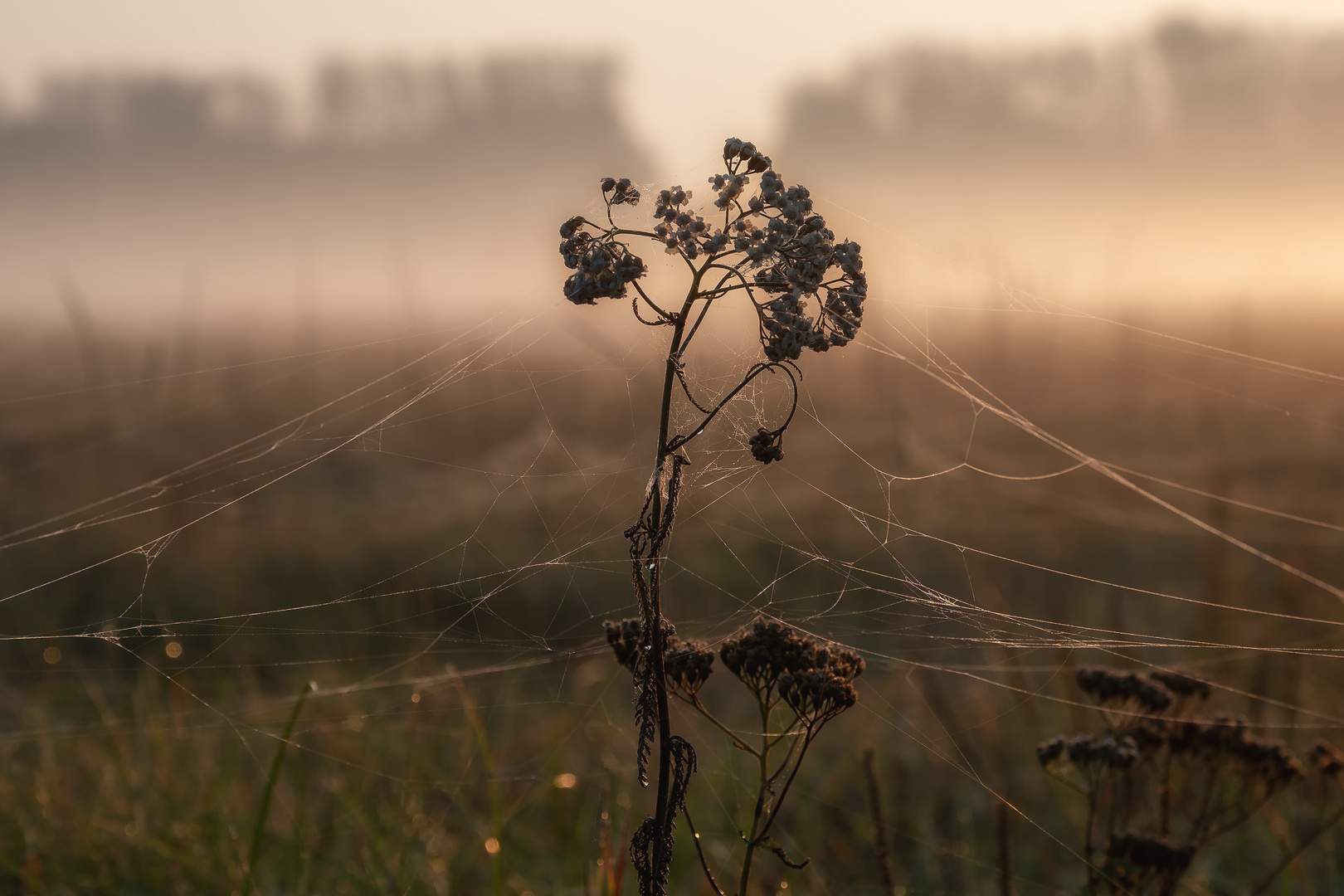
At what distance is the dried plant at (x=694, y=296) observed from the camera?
1.56 meters

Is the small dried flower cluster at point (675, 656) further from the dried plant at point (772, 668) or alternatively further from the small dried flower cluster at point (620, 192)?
the small dried flower cluster at point (620, 192)

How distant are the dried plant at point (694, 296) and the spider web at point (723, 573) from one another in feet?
2.13

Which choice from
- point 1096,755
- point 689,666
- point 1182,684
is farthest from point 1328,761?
point 689,666

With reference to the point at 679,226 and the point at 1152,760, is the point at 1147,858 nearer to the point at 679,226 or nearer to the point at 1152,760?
the point at 1152,760

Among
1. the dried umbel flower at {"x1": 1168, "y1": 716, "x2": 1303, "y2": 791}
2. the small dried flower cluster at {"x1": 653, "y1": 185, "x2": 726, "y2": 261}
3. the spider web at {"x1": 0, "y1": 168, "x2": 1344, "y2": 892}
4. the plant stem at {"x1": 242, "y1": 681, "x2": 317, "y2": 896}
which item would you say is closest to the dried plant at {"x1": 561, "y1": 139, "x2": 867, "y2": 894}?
the small dried flower cluster at {"x1": 653, "y1": 185, "x2": 726, "y2": 261}

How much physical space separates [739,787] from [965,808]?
1563mm

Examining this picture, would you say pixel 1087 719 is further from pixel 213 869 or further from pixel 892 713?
pixel 213 869

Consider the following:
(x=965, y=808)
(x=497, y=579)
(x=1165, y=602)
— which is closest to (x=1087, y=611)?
(x=1165, y=602)

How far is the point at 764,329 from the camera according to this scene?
5.37 ft

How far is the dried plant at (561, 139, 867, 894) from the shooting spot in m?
1.56

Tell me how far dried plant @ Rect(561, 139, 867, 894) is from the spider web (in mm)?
649

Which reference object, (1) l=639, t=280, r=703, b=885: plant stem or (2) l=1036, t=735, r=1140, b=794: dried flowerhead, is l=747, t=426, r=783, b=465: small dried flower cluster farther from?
(2) l=1036, t=735, r=1140, b=794: dried flowerhead

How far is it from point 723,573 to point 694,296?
28.9 ft

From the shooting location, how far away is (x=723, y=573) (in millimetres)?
10109
